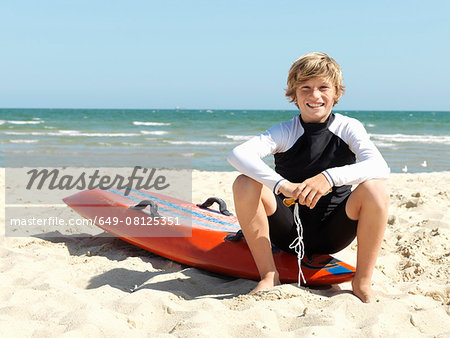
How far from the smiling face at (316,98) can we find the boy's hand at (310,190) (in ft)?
1.44

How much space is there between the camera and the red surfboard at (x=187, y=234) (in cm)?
280

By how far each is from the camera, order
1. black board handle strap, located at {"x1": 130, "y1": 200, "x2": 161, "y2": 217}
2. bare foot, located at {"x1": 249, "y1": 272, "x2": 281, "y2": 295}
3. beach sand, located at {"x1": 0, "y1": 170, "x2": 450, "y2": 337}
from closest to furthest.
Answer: beach sand, located at {"x1": 0, "y1": 170, "x2": 450, "y2": 337} → bare foot, located at {"x1": 249, "y1": 272, "x2": 281, "y2": 295} → black board handle strap, located at {"x1": 130, "y1": 200, "x2": 161, "y2": 217}

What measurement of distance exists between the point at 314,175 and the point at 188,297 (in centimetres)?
95

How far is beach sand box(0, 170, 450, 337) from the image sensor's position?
6.80 feet

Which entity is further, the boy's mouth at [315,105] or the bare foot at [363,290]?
the boy's mouth at [315,105]

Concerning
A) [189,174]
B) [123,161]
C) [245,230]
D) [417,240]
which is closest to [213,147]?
[123,161]

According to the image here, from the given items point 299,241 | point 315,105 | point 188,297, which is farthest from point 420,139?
point 188,297

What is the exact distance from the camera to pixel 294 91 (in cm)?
275

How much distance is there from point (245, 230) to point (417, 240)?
5.78ft

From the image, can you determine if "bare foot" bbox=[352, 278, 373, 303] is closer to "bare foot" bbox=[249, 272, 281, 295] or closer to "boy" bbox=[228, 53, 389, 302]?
"boy" bbox=[228, 53, 389, 302]

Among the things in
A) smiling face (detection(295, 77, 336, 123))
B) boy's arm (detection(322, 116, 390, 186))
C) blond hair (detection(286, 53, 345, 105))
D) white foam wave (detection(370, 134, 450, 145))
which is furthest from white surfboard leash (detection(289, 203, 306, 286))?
white foam wave (detection(370, 134, 450, 145))

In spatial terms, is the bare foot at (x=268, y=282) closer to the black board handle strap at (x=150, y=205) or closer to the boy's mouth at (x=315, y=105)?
the boy's mouth at (x=315, y=105)

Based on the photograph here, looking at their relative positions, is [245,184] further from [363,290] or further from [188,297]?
[363,290]

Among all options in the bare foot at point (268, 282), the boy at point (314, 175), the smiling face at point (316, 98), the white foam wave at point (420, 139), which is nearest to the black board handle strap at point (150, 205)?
the boy at point (314, 175)
